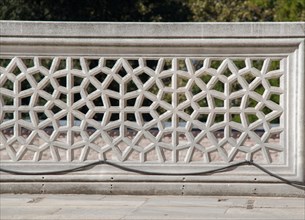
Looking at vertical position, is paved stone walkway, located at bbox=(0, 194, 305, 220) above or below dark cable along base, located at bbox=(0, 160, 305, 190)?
below

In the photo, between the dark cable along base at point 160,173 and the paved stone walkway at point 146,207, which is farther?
the dark cable along base at point 160,173

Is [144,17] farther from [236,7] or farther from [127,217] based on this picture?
[127,217]

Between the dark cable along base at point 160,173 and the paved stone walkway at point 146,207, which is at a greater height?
the dark cable along base at point 160,173

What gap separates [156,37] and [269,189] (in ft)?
5.46

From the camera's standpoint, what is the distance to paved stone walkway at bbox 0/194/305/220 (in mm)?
7992

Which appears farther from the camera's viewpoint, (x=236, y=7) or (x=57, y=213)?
(x=236, y=7)

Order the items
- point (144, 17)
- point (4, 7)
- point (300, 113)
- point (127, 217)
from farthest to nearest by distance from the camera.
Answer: point (144, 17)
point (4, 7)
point (300, 113)
point (127, 217)

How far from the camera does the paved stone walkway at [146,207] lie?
7992 mm

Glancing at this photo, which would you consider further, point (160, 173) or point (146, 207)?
point (160, 173)

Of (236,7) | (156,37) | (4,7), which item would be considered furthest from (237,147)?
(236,7)

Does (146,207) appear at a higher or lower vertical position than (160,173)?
lower

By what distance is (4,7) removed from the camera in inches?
961

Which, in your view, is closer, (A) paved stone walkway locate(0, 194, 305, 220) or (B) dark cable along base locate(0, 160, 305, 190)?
(A) paved stone walkway locate(0, 194, 305, 220)

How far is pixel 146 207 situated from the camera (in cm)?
842
